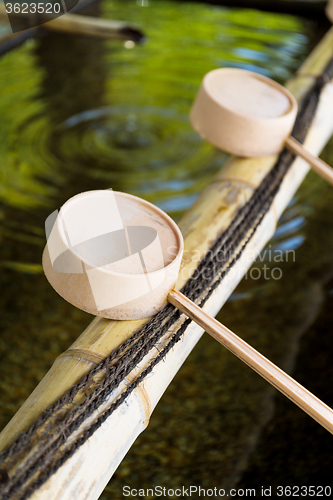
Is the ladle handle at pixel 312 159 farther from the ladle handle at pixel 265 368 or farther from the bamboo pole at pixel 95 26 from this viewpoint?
the bamboo pole at pixel 95 26

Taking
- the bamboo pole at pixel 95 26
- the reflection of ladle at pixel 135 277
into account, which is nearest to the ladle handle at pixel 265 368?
the reflection of ladle at pixel 135 277

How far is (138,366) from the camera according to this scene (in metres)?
1.08

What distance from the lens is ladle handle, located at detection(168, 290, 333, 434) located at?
1.00 m

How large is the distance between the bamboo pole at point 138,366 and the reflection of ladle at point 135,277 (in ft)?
0.29

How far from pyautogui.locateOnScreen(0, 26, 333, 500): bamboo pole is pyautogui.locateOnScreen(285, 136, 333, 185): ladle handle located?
83mm

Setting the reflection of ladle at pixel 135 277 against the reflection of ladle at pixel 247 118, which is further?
the reflection of ladle at pixel 247 118

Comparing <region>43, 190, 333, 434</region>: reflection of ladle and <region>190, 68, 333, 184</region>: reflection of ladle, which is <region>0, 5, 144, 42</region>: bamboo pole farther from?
<region>43, 190, 333, 434</region>: reflection of ladle

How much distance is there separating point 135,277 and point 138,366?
8.3 inches

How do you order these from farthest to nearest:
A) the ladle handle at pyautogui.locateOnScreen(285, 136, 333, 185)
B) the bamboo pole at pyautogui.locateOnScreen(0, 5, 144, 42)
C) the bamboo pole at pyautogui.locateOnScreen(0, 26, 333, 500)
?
the bamboo pole at pyautogui.locateOnScreen(0, 5, 144, 42), the ladle handle at pyautogui.locateOnScreen(285, 136, 333, 185), the bamboo pole at pyautogui.locateOnScreen(0, 26, 333, 500)

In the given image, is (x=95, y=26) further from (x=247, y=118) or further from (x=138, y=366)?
(x=138, y=366)

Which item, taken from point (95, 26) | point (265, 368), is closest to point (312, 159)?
point (265, 368)

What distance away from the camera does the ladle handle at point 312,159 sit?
1668 mm

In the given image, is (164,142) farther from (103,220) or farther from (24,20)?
(103,220)

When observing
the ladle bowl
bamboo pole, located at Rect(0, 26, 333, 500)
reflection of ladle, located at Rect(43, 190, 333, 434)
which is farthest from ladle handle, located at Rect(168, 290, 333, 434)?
the ladle bowl
